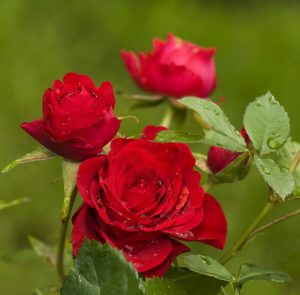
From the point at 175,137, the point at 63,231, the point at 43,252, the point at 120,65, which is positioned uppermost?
the point at 175,137

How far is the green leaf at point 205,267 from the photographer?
1.58 ft

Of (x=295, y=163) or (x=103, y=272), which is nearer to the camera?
(x=103, y=272)

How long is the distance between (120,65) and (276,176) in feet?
5.88

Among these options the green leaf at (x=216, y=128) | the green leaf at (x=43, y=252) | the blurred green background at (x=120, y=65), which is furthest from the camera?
the blurred green background at (x=120, y=65)

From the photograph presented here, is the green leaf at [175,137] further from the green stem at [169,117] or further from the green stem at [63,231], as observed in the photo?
the green stem at [169,117]

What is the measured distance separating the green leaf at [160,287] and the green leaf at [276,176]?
0.09 meters

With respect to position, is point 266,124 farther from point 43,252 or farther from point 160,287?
point 43,252

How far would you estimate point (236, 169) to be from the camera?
0.56 m

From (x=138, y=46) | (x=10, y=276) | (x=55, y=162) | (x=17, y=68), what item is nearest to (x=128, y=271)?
(x=10, y=276)

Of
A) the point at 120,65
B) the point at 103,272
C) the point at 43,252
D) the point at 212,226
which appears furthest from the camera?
the point at 120,65

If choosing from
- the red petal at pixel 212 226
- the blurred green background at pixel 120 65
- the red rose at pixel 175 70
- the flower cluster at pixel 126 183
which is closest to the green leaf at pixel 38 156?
the flower cluster at pixel 126 183

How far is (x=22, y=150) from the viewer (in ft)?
6.14

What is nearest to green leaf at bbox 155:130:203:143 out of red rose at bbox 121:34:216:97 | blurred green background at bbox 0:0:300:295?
red rose at bbox 121:34:216:97

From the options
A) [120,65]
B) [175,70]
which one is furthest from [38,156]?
[120,65]
